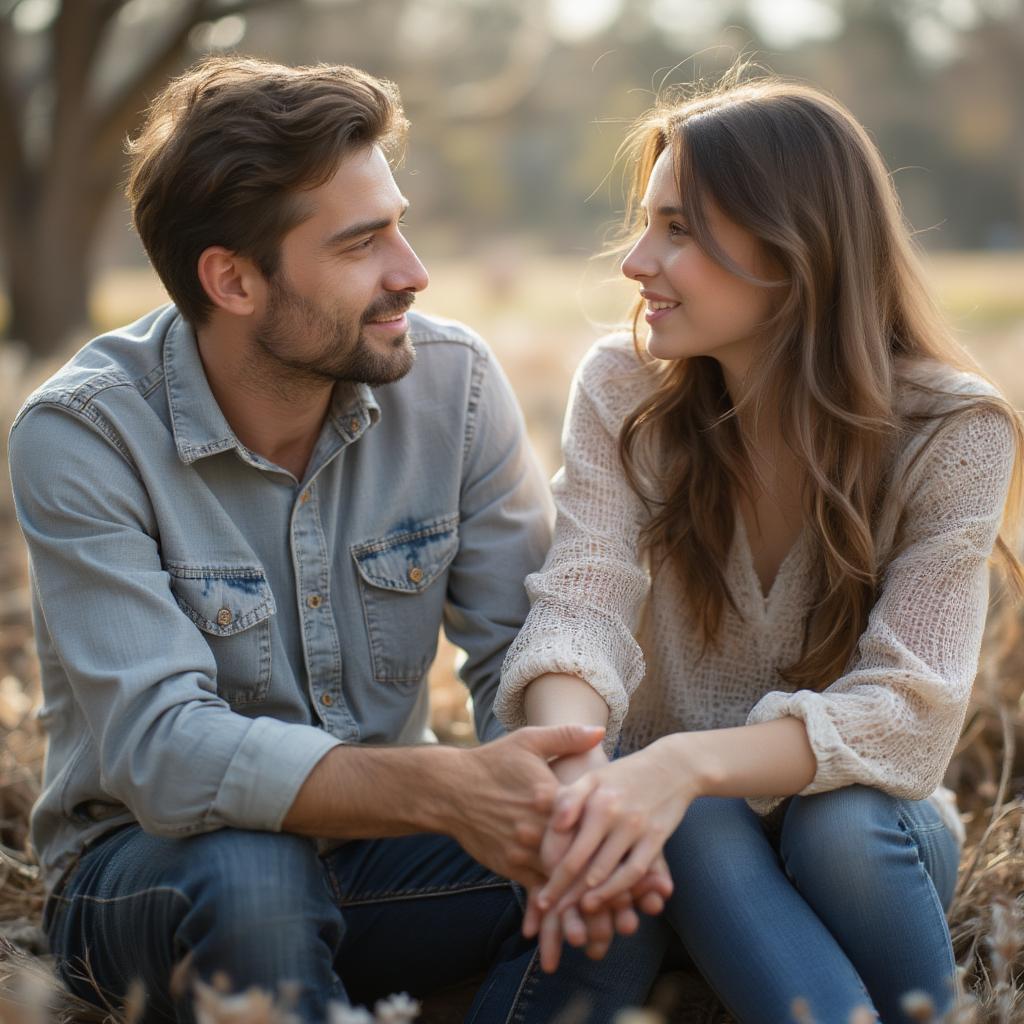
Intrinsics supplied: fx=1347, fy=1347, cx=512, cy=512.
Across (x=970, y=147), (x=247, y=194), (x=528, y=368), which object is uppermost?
(x=247, y=194)

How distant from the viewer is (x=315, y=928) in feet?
7.13

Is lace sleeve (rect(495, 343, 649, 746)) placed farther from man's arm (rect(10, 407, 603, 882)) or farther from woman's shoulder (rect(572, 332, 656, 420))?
man's arm (rect(10, 407, 603, 882))

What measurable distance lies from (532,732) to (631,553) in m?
0.61

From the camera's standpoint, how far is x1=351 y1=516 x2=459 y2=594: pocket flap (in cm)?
271

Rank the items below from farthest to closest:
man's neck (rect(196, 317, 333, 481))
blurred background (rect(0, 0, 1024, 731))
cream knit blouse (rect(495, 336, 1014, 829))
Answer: blurred background (rect(0, 0, 1024, 731)) → man's neck (rect(196, 317, 333, 481)) → cream knit blouse (rect(495, 336, 1014, 829))

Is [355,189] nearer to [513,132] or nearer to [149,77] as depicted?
[149,77]

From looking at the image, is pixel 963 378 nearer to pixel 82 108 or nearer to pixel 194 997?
pixel 194 997

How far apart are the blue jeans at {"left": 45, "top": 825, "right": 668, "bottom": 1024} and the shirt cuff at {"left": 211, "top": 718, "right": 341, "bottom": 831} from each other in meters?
0.05

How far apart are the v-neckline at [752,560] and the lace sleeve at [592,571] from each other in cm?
20

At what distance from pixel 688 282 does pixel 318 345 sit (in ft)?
2.36

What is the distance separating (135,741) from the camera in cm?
221

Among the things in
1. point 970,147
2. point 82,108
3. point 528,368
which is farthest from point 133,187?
point 970,147

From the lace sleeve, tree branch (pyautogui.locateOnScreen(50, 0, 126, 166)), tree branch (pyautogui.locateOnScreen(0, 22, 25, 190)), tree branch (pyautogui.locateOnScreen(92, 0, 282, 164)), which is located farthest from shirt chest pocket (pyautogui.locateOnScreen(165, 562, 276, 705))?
tree branch (pyautogui.locateOnScreen(0, 22, 25, 190))

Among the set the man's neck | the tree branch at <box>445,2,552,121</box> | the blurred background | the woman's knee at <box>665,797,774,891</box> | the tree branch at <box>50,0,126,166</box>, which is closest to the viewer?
the woman's knee at <box>665,797,774,891</box>
